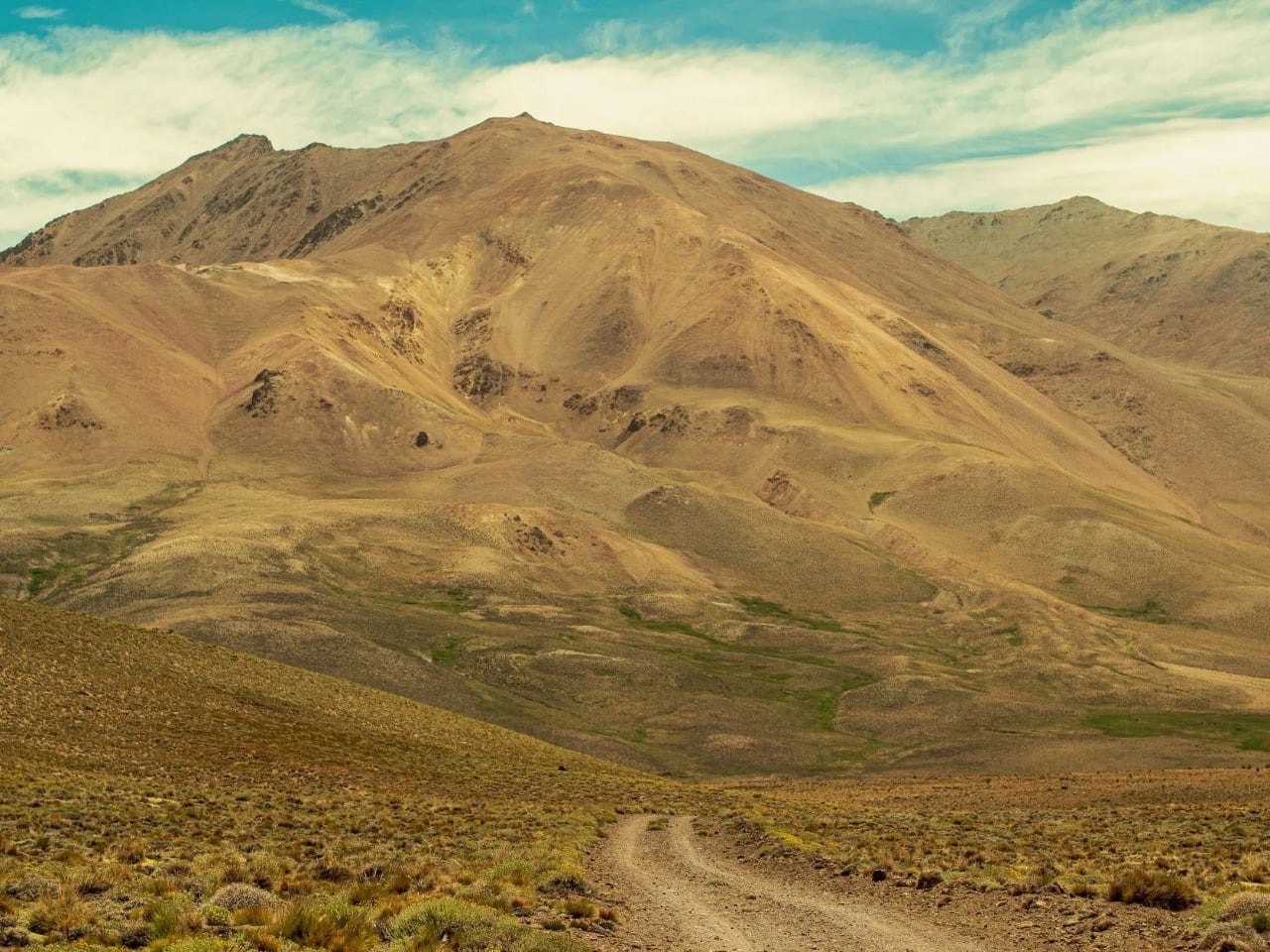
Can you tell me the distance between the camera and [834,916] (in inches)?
1064

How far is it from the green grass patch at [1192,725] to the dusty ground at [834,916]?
114723mm

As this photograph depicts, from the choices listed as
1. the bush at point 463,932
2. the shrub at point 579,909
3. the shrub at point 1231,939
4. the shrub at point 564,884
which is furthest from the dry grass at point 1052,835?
the bush at point 463,932

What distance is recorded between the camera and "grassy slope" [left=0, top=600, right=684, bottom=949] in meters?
24.4

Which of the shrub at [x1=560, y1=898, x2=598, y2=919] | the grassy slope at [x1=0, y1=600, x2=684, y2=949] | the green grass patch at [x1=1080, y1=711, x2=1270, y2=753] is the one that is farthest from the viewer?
the green grass patch at [x1=1080, y1=711, x2=1270, y2=753]

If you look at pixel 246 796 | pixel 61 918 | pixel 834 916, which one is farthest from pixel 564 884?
pixel 246 796

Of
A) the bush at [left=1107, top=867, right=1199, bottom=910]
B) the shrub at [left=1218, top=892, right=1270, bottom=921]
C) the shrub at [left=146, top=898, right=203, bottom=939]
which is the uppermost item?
the shrub at [left=146, top=898, right=203, bottom=939]

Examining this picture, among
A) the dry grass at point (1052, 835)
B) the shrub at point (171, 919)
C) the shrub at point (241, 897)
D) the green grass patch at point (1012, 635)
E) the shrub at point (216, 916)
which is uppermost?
the shrub at point (171, 919)

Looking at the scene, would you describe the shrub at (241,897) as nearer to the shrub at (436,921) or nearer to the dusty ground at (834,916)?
the shrub at (436,921)

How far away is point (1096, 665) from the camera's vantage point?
174 m

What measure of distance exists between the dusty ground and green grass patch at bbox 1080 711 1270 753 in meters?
115

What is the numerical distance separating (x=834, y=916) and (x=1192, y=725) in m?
132

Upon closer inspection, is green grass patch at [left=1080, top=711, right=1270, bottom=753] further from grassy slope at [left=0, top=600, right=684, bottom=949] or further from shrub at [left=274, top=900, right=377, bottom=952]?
shrub at [left=274, top=900, right=377, bottom=952]

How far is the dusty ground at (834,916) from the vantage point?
24047 millimetres

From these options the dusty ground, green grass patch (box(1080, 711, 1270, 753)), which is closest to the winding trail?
the dusty ground
